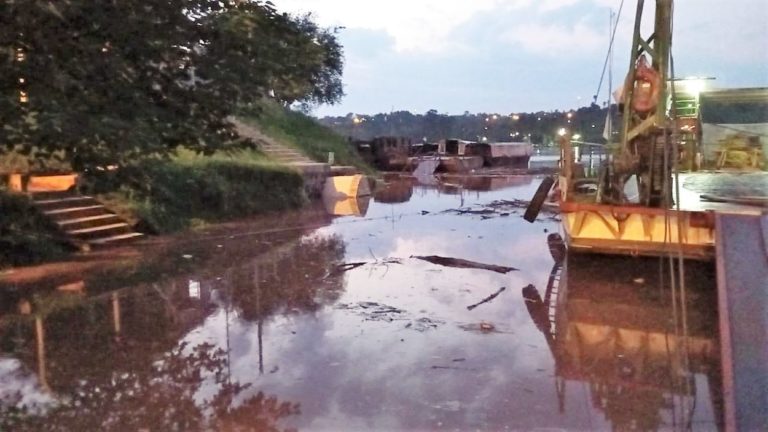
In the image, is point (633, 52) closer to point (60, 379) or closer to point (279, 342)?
point (279, 342)

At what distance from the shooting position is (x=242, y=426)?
5559 millimetres

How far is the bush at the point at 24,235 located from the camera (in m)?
12.1

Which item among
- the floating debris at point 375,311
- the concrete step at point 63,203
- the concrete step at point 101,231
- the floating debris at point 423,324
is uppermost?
the concrete step at point 63,203

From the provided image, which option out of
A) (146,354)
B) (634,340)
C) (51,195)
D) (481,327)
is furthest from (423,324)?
(51,195)

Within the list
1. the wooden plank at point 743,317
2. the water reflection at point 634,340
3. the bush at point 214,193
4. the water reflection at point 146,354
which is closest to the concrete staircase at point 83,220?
the bush at point 214,193


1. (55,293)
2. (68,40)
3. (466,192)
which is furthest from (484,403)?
(466,192)

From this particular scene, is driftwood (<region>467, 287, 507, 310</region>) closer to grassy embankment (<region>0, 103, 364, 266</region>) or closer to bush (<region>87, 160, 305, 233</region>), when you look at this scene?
grassy embankment (<region>0, 103, 364, 266</region>)

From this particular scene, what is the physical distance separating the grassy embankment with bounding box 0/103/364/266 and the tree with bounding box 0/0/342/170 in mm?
391

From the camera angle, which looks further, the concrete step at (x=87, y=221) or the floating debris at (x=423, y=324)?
the concrete step at (x=87, y=221)

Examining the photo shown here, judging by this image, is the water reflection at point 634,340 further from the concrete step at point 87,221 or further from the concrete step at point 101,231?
the concrete step at point 87,221

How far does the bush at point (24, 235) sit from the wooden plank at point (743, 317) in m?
9.37

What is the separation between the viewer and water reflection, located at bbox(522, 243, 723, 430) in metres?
5.97

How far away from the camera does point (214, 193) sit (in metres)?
18.3

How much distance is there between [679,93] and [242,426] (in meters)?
18.9
